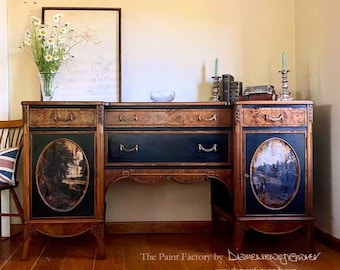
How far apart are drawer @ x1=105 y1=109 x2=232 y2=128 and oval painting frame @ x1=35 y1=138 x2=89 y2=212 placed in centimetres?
28

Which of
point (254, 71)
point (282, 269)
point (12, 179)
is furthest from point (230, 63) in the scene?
point (12, 179)

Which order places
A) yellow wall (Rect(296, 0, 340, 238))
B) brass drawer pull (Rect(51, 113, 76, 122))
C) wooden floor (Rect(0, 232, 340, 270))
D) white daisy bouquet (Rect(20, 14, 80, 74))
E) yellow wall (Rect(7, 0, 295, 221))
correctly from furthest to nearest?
yellow wall (Rect(7, 0, 295, 221)), white daisy bouquet (Rect(20, 14, 80, 74)), yellow wall (Rect(296, 0, 340, 238)), brass drawer pull (Rect(51, 113, 76, 122)), wooden floor (Rect(0, 232, 340, 270))

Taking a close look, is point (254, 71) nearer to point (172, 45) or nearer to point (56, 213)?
point (172, 45)

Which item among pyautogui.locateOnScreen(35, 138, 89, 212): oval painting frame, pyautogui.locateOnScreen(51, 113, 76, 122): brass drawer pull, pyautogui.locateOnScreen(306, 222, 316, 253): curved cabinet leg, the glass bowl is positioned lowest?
pyautogui.locateOnScreen(306, 222, 316, 253): curved cabinet leg

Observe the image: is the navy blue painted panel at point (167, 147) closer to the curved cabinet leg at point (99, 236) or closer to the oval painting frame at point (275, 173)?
the oval painting frame at point (275, 173)

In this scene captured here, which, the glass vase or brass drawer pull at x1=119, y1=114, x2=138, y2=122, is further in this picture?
the glass vase

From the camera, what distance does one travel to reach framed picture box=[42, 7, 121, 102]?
2799 mm

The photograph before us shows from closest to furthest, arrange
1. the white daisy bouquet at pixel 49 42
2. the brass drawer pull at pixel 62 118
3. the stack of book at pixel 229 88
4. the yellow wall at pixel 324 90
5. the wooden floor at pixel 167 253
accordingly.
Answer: the wooden floor at pixel 167 253
the brass drawer pull at pixel 62 118
the yellow wall at pixel 324 90
the white daisy bouquet at pixel 49 42
the stack of book at pixel 229 88

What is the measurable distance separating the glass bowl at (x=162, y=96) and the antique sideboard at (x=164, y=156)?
294 mm

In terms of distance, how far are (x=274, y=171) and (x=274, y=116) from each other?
34 cm

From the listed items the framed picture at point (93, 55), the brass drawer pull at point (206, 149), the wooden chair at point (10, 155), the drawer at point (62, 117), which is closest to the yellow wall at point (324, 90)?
the brass drawer pull at point (206, 149)

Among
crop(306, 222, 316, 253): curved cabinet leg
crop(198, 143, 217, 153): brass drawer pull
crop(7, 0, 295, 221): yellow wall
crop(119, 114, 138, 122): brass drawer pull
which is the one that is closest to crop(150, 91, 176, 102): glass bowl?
crop(7, 0, 295, 221): yellow wall

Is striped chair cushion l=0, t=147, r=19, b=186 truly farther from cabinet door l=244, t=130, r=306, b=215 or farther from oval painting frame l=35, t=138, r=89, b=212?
cabinet door l=244, t=130, r=306, b=215

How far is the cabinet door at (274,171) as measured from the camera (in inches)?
90.9
